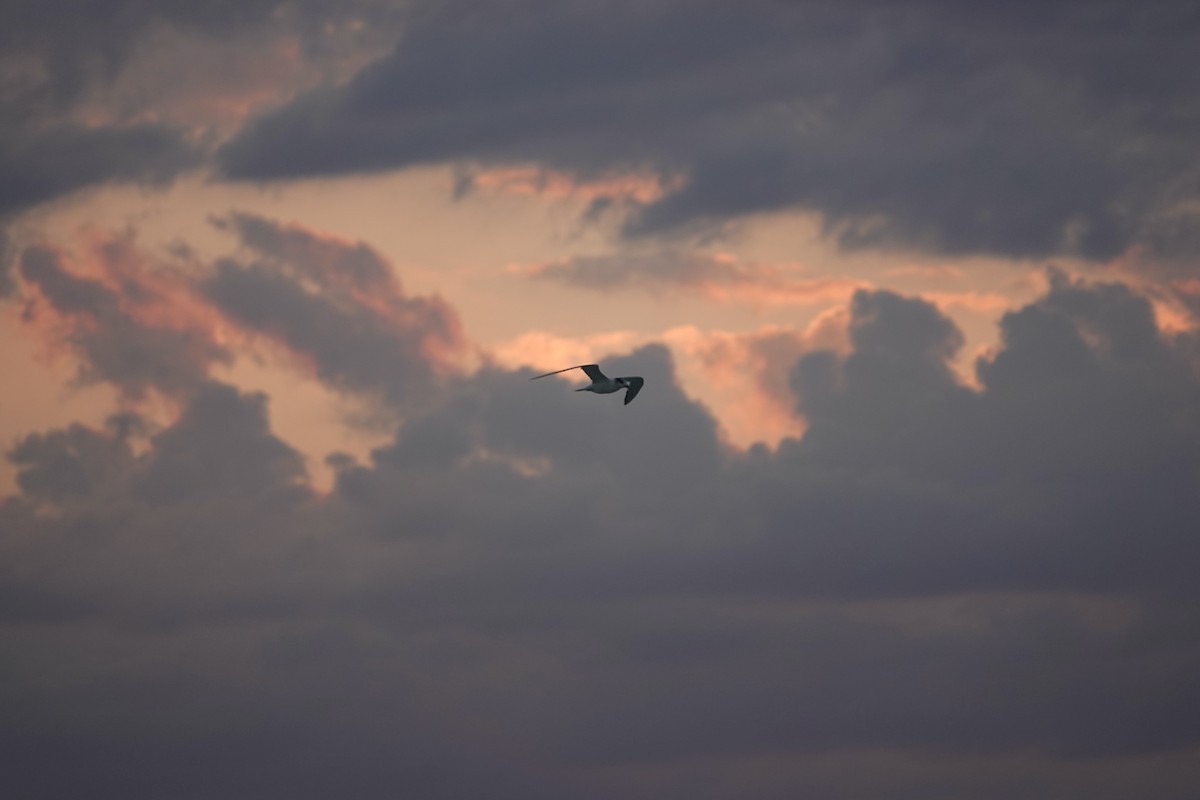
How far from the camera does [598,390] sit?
114250 mm
